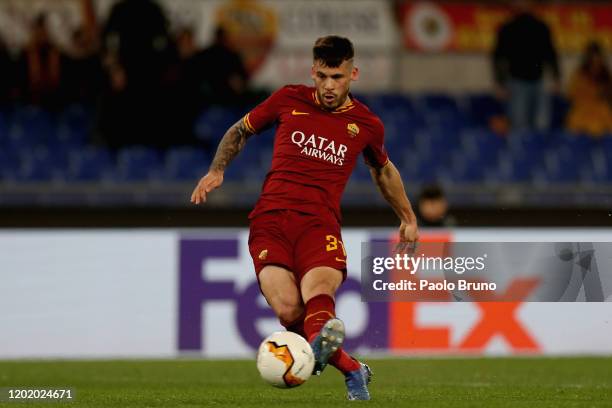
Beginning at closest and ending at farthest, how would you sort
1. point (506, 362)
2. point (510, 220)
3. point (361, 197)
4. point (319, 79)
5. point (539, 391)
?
point (319, 79) → point (539, 391) → point (506, 362) → point (510, 220) → point (361, 197)

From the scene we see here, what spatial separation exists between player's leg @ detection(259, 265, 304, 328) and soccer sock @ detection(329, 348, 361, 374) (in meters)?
0.31

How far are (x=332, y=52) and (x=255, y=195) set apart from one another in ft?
24.3

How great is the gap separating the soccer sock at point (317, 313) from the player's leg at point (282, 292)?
0.17 m

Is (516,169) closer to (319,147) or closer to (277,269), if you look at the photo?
(319,147)

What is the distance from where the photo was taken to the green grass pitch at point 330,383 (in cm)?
676

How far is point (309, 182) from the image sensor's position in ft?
21.9

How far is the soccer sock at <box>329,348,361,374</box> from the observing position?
643 centimetres

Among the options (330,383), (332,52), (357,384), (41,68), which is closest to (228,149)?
(332,52)

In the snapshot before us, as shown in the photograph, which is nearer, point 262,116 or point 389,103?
point 262,116

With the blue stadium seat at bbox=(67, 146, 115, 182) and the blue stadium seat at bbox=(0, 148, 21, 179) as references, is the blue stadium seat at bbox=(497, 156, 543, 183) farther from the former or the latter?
the blue stadium seat at bbox=(0, 148, 21, 179)

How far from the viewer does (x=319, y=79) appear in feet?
21.6

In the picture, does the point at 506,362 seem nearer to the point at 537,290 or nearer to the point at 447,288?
the point at 537,290

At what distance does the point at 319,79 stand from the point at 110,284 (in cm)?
519

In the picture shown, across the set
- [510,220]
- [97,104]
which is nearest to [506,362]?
[510,220]
